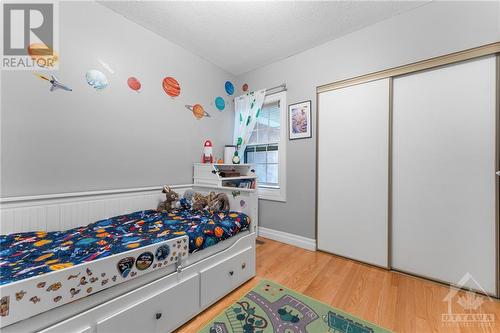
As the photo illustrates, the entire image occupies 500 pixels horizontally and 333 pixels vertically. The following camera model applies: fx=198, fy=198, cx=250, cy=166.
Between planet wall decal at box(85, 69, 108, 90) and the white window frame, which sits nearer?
planet wall decal at box(85, 69, 108, 90)

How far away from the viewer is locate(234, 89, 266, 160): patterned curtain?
2.96m

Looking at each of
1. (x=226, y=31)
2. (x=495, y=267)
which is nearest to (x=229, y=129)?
(x=226, y=31)

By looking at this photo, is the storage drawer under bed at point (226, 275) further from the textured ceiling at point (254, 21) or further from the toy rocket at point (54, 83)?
the textured ceiling at point (254, 21)

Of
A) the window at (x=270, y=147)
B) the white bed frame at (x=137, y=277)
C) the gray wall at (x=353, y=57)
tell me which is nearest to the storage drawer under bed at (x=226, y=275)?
the white bed frame at (x=137, y=277)

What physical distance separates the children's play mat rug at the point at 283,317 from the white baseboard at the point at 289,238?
97cm

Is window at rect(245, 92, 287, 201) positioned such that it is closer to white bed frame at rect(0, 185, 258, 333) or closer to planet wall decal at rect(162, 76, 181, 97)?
white bed frame at rect(0, 185, 258, 333)

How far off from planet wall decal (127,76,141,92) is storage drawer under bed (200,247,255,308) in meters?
1.94

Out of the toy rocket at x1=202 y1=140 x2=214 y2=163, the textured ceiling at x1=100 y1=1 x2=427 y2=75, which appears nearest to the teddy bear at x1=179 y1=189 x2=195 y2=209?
the toy rocket at x1=202 y1=140 x2=214 y2=163

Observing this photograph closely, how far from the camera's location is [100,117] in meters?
1.89

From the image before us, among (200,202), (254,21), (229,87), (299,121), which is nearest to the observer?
(254,21)

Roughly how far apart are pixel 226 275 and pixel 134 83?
2.11 m

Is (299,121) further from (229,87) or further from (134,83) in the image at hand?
(134,83)

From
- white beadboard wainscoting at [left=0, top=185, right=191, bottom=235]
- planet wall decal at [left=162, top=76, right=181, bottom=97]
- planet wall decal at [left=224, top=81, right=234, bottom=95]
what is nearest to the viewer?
white beadboard wainscoting at [left=0, top=185, right=191, bottom=235]

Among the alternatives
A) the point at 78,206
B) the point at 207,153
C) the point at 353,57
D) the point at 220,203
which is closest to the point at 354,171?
the point at 353,57
